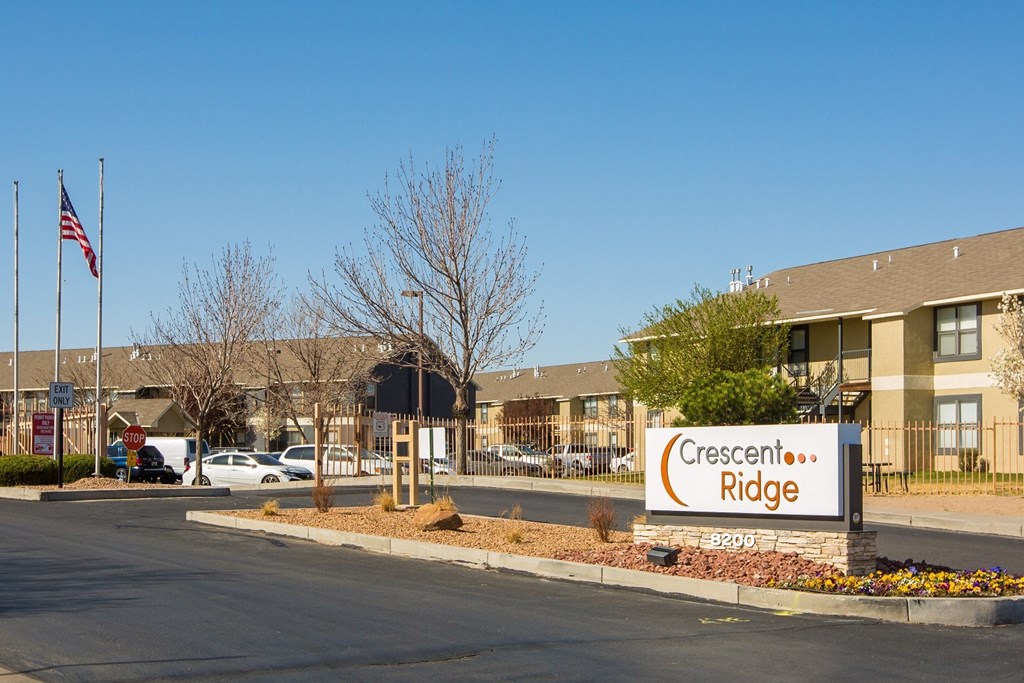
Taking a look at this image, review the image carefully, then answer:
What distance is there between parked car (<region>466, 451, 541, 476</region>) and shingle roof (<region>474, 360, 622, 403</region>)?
37.9m

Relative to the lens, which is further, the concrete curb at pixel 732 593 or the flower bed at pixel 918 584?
the flower bed at pixel 918 584

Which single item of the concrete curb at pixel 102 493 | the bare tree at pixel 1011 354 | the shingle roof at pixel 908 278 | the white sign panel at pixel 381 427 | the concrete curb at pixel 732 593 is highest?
the shingle roof at pixel 908 278

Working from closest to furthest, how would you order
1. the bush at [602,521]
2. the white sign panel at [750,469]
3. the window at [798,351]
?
the white sign panel at [750,469] < the bush at [602,521] < the window at [798,351]

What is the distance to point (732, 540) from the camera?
14.1 meters

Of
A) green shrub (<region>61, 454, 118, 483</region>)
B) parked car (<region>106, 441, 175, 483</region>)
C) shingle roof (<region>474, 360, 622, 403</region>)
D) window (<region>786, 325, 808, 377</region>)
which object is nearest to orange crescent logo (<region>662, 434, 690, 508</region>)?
green shrub (<region>61, 454, 118, 483</region>)

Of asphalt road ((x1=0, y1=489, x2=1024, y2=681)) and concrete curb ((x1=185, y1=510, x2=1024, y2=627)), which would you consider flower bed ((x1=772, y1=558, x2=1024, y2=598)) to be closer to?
concrete curb ((x1=185, y1=510, x2=1024, y2=627))

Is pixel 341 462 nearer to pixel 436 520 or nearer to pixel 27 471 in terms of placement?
pixel 27 471

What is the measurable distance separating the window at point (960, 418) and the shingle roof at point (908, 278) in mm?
3266

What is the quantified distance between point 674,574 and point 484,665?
16.4 feet

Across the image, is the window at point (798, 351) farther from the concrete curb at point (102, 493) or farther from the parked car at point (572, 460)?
the concrete curb at point (102, 493)

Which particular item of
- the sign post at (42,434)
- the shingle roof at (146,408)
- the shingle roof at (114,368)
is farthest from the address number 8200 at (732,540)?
the shingle roof at (146,408)

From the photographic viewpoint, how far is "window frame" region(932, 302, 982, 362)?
37.2 metres

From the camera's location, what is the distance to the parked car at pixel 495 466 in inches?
1410

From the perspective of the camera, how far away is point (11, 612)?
10.9 meters
